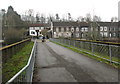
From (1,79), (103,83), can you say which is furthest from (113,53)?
(1,79)


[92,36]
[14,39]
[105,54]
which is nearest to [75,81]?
[105,54]

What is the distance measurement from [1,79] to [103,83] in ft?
15.2

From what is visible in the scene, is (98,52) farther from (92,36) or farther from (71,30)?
(71,30)

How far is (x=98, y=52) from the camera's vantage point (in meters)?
8.91

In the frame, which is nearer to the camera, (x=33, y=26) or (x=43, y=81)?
(x=43, y=81)

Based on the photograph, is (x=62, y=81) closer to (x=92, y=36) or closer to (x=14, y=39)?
(x=92, y=36)

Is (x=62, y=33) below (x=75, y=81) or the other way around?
the other way around

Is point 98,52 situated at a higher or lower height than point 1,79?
higher

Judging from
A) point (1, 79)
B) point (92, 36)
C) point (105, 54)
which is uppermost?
point (92, 36)

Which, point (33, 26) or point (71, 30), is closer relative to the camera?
point (71, 30)

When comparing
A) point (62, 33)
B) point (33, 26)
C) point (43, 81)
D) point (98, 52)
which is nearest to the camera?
point (43, 81)

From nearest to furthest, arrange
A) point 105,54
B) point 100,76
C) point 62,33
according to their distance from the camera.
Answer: point 100,76, point 105,54, point 62,33

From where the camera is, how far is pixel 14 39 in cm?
2305

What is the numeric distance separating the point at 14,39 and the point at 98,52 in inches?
747
